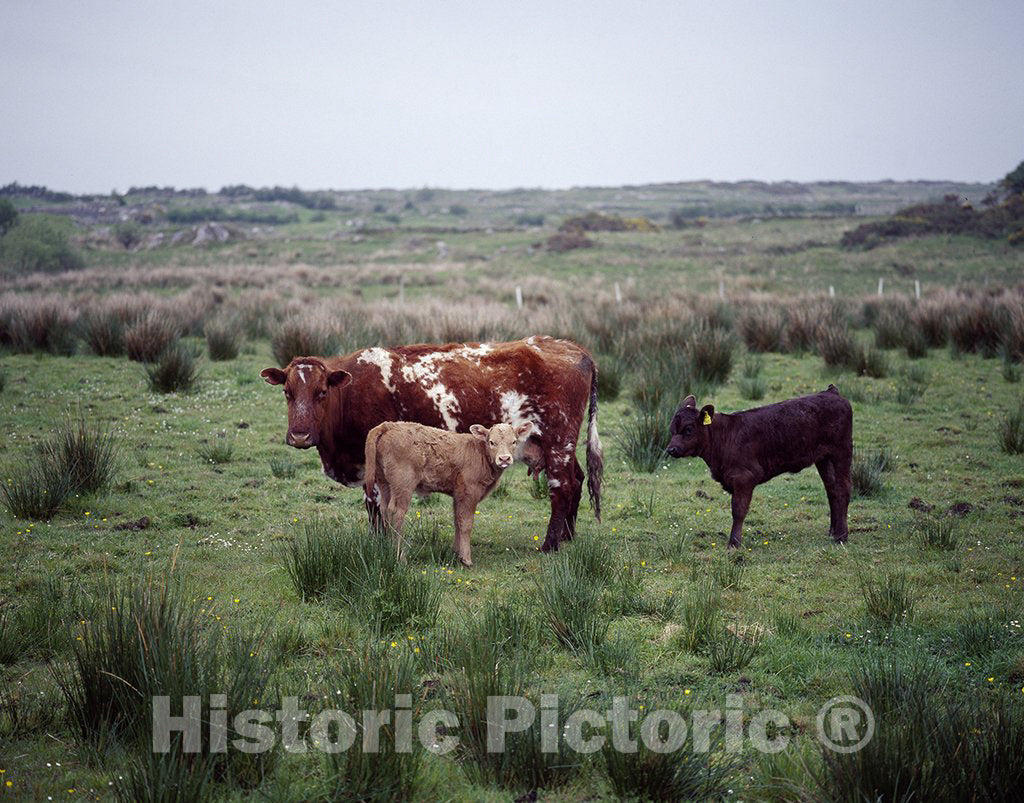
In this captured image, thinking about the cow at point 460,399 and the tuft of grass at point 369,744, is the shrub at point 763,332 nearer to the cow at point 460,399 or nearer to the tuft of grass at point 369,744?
the cow at point 460,399

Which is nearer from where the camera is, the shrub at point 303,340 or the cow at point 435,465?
the cow at point 435,465

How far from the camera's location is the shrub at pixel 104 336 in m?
18.3

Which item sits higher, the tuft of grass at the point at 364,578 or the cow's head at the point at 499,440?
the cow's head at the point at 499,440

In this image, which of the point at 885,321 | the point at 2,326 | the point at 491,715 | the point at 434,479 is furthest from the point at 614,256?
the point at 491,715

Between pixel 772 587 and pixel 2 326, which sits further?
pixel 2 326

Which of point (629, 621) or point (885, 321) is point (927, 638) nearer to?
point (629, 621)

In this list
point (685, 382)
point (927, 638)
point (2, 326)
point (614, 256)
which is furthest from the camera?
point (614, 256)

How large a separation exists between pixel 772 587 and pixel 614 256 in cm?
4771

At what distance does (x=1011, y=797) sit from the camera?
3.80 metres

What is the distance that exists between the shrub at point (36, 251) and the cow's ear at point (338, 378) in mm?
41099

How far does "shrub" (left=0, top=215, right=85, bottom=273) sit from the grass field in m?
32.4

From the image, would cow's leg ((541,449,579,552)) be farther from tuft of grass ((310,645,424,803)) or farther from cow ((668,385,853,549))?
tuft of grass ((310,645,424,803))

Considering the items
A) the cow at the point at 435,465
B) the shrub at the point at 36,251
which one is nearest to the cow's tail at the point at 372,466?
the cow at the point at 435,465

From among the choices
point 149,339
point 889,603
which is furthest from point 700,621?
point 149,339
